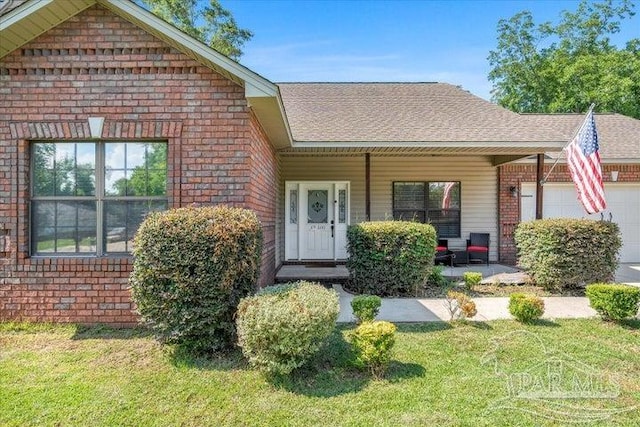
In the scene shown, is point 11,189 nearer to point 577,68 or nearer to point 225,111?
point 225,111

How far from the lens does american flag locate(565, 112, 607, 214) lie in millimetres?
6297

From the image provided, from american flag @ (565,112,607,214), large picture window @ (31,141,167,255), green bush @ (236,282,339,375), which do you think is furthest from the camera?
american flag @ (565,112,607,214)

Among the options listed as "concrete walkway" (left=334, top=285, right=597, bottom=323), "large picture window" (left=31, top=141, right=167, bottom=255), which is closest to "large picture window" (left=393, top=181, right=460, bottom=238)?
"concrete walkway" (left=334, top=285, right=597, bottom=323)

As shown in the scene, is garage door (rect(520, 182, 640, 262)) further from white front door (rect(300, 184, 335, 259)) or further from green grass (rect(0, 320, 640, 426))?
green grass (rect(0, 320, 640, 426))

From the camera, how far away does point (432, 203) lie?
1011 centimetres

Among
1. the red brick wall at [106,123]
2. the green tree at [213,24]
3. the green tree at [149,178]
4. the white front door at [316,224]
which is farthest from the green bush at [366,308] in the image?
the green tree at [213,24]

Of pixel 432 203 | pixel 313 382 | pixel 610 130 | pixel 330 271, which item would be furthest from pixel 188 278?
pixel 610 130

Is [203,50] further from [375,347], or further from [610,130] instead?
[610,130]

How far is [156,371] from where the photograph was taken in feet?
12.2

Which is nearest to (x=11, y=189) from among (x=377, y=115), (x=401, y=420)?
(x=401, y=420)

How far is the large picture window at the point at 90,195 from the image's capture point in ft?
16.4

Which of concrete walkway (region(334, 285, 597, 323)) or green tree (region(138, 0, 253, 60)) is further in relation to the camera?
green tree (region(138, 0, 253, 60))

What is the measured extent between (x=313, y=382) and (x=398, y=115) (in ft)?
24.6

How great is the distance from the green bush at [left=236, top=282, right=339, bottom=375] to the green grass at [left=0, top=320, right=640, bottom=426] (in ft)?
0.77
